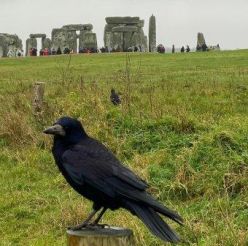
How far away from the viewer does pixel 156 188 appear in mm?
9109

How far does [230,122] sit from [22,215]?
4.16 meters

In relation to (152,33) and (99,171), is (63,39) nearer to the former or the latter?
(152,33)

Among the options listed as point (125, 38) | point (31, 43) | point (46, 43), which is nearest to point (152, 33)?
point (125, 38)

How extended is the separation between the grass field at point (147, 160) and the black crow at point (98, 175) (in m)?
1.95

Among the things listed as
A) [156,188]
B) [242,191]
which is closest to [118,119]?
[156,188]

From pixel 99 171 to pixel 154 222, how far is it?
648mm

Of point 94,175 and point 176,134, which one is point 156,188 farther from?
point 94,175

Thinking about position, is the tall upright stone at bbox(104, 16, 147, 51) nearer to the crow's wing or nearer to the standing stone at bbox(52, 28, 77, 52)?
the standing stone at bbox(52, 28, 77, 52)

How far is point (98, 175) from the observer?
16.9ft

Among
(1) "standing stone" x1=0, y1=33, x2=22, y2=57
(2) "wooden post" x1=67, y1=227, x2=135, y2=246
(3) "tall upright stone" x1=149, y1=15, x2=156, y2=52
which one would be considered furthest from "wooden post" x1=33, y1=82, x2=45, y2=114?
(3) "tall upright stone" x1=149, y1=15, x2=156, y2=52

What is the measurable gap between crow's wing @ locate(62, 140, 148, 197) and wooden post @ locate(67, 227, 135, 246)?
30 cm

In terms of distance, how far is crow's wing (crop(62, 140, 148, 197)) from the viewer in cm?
502

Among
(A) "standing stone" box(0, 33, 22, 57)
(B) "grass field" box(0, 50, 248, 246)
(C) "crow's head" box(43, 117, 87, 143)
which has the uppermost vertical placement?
(A) "standing stone" box(0, 33, 22, 57)

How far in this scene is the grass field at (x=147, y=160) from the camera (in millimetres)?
7918
